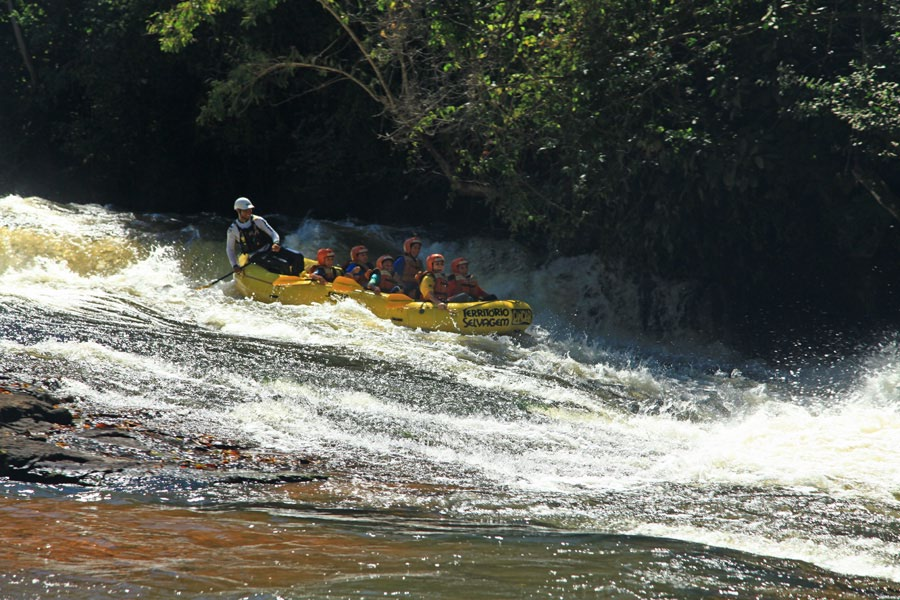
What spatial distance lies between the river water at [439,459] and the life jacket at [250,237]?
73 centimetres

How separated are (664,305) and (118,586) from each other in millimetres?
12037

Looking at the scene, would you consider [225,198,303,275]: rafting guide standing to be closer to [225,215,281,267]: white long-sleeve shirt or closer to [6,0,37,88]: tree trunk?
[225,215,281,267]: white long-sleeve shirt

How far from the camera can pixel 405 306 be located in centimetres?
1283

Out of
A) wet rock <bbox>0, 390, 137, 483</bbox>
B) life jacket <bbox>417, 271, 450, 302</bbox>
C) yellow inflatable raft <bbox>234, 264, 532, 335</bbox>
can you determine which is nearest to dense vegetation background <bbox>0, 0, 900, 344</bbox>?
life jacket <bbox>417, 271, 450, 302</bbox>

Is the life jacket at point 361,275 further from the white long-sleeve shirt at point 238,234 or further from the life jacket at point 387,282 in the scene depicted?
the white long-sleeve shirt at point 238,234

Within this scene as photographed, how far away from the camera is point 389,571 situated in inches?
166

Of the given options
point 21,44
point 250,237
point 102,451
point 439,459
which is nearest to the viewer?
point 102,451

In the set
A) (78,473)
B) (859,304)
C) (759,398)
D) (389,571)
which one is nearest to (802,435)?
(759,398)

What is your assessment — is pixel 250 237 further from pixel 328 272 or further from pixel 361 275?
pixel 361 275

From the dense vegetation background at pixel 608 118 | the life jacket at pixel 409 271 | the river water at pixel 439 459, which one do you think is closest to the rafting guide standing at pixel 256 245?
the river water at pixel 439 459

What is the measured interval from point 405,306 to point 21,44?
40.3 feet

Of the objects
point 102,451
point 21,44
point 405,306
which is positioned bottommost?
point 102,451

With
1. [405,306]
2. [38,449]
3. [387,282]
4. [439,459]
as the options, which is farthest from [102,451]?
Answer: [387,282]

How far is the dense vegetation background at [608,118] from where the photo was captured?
12.7 meters
